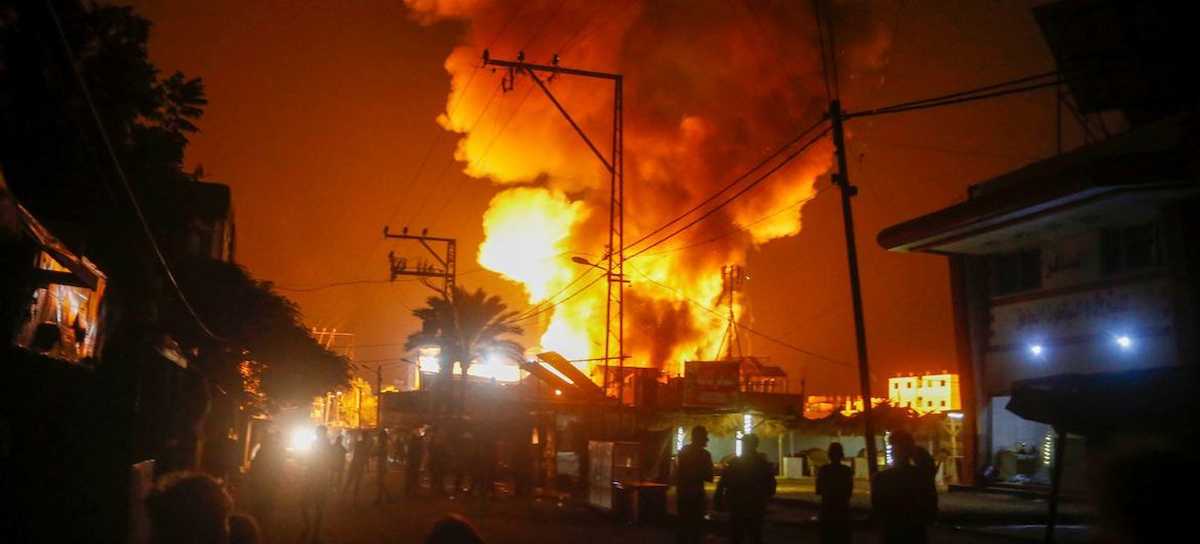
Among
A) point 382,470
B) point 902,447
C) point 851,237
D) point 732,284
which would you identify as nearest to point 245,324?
point 382,470

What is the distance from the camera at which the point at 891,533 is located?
7.75m

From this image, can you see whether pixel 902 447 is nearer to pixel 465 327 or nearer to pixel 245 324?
pixel 245 324

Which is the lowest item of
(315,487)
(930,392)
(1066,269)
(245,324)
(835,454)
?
(315,487)

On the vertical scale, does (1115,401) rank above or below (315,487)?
above

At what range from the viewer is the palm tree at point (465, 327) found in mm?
40406

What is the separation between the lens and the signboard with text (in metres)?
30.6

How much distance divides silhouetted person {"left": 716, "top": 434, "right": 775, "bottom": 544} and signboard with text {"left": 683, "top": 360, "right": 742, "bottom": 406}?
2013 cm

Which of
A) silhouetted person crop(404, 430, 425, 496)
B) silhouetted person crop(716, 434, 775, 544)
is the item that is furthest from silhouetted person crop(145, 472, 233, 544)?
silhouetted person crop(404, 430, 425, 496)

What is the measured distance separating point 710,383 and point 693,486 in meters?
19.9

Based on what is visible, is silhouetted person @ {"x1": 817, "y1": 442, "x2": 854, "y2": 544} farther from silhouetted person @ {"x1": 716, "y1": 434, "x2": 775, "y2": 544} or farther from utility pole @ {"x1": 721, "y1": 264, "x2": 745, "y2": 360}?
utility pole @ {"x1": 721, "y1": 264, "x2": 745, "y2": 360}

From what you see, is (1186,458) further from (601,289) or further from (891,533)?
(601,289)

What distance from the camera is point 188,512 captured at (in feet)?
12.6

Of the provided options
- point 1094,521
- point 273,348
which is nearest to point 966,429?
point 273,348

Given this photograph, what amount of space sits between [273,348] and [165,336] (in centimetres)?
933
